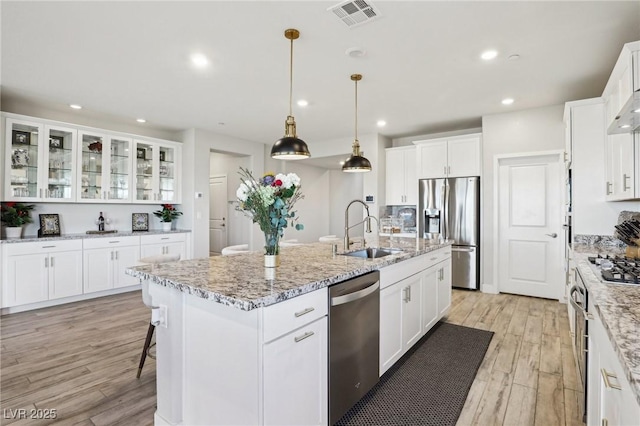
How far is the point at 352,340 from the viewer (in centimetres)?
188

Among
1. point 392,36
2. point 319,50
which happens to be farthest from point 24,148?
point 392,36

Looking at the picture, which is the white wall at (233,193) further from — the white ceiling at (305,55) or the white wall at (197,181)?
the white ceiling at (305,55)

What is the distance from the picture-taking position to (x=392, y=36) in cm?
263

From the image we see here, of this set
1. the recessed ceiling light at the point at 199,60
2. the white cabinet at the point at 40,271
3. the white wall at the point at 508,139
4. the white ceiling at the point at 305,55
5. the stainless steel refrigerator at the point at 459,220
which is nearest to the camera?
the white ceiling at the point at 305,55

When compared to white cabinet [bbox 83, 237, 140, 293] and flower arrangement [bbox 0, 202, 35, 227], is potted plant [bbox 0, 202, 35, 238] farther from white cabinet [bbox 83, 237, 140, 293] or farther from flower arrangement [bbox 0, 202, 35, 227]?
white cabinet [bbox 83, 237, 140, 293]

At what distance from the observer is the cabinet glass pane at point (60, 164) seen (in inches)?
174

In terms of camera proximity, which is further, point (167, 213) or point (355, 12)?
point (167, 213)

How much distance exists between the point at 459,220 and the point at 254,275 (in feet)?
13.8

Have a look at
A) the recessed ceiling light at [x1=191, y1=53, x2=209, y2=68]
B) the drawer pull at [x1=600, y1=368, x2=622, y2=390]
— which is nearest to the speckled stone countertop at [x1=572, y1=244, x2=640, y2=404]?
the drawer pull at [x1=600, y1=368, x2=622, y2=390]

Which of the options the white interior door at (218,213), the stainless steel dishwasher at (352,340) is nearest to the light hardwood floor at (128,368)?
the stainless steel dishwasher at (352,340)

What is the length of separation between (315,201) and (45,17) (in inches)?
251

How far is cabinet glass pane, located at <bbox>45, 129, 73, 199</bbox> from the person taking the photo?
442cm

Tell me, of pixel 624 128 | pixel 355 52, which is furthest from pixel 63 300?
pixel 624 128

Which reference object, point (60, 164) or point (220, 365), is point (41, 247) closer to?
point (60, 164)
